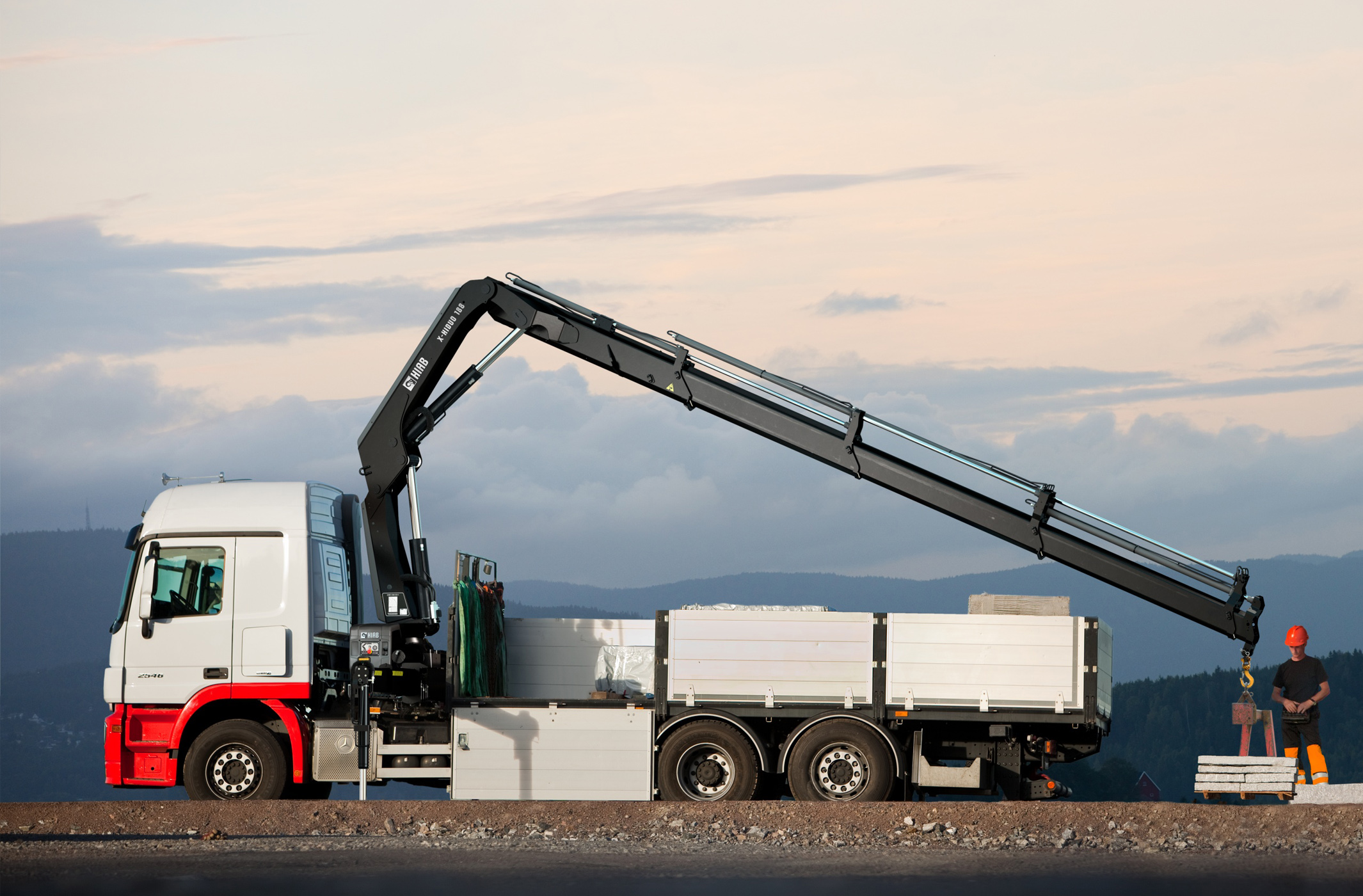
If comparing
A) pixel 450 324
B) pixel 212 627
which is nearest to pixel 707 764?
pixel 212 627

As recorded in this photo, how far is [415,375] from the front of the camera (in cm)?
2017

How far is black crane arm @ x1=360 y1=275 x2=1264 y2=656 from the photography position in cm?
1908

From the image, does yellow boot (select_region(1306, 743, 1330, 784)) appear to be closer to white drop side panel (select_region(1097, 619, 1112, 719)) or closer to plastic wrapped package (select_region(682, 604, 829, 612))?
white drop side panel (select_region(1097, 619, 1112, 719))

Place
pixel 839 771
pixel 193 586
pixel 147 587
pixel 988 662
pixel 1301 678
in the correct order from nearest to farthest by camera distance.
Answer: pixel 988 662 < pixel 839 771 < pixel 147 587 < pixel 193 586 < pixel 1301 678

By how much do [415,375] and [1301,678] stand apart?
11924 mm

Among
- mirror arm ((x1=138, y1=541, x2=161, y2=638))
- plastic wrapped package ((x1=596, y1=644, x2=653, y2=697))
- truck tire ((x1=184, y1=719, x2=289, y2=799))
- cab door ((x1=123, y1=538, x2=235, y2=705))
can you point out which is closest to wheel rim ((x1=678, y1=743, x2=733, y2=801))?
plastic wrapped package ((x1=596, y1=644, x2=653, y2=697))

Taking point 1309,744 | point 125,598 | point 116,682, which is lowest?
point 1309,744

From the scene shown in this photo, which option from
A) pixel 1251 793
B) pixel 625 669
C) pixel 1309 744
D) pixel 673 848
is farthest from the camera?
pixel 625 669

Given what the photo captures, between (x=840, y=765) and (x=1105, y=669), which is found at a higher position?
(x=1105, y=669)

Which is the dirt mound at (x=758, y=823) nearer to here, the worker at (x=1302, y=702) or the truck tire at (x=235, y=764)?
the truck tire at (x=235, y=764)

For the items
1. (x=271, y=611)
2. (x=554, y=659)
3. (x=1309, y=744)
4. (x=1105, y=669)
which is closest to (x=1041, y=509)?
(x=1105, y=669)

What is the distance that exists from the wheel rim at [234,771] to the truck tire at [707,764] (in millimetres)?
4992

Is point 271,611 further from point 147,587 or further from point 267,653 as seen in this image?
point 147,587

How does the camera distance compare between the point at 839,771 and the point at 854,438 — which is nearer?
the point at 839,771
